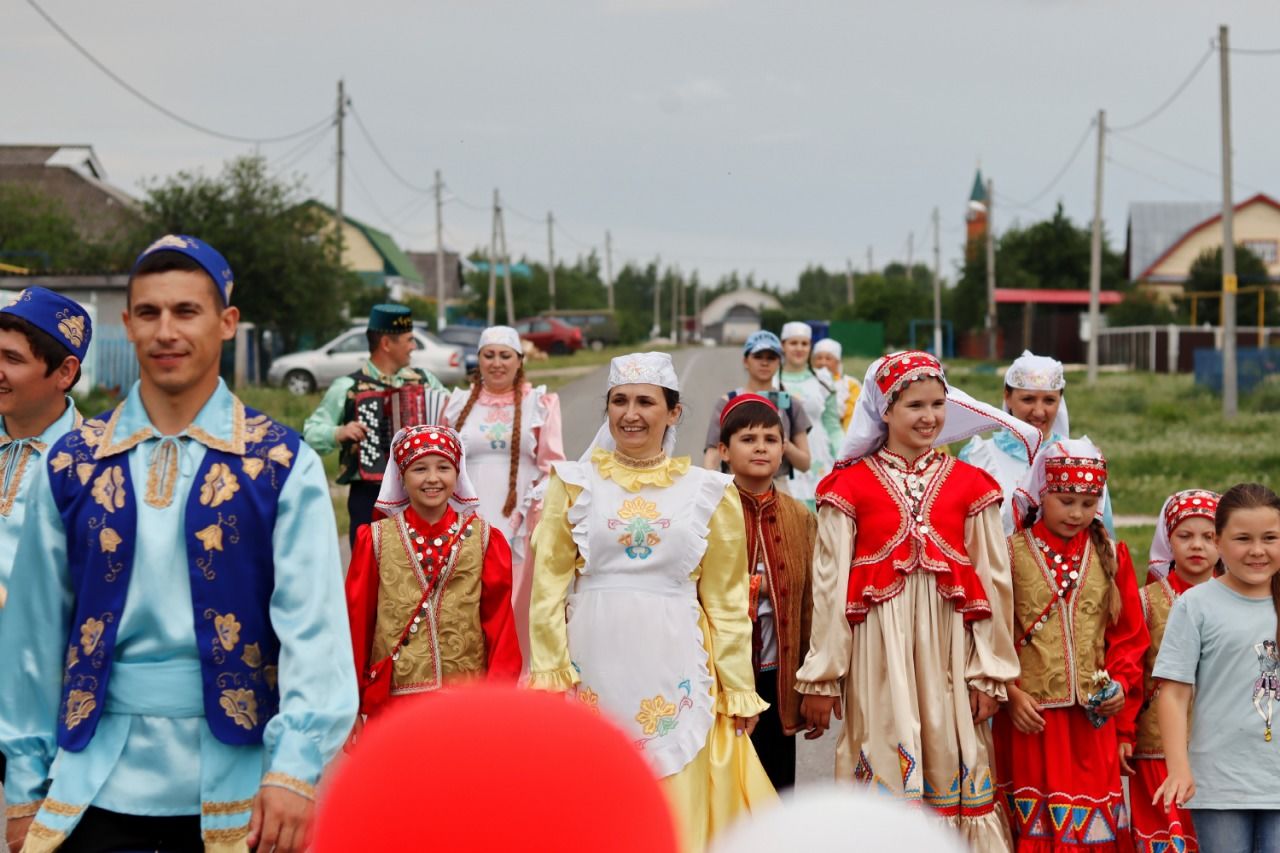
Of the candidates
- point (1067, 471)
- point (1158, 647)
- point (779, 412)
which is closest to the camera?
point (1067, 471)

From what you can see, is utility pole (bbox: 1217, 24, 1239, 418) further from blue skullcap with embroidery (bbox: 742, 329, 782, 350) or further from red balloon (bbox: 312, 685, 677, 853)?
red balloon (bbox: 312, 685, 677, 853)

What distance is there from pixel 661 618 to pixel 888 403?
117 centimetres

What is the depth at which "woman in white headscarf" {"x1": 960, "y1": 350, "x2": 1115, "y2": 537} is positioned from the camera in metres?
6.91

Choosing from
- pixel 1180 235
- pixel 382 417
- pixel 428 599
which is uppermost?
pixel 1180 235

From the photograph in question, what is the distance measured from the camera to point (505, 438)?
8.52 m

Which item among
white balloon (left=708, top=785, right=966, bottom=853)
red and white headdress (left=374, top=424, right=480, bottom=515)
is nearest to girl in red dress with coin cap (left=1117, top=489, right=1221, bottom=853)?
red and white headdress (left=374, top=424, right=480, bottom=515)

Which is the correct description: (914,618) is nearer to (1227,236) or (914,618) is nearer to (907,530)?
(907,530)

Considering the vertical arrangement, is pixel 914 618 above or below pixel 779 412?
below

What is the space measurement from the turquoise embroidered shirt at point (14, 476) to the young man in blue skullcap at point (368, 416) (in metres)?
3.16

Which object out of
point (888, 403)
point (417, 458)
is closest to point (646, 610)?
point (888, 403)

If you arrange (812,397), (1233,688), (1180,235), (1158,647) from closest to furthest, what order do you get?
(1233,688) → (1158,647) → (812,397) → (1180,235)

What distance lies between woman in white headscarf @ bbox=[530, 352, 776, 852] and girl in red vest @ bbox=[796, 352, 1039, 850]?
0.31 metres

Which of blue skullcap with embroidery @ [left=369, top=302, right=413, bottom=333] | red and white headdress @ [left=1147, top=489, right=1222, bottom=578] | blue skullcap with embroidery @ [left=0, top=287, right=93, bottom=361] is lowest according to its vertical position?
red and white headdress @ [left=1147, top=489, right=1222, bottom=578]

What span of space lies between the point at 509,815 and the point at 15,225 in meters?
51.2
